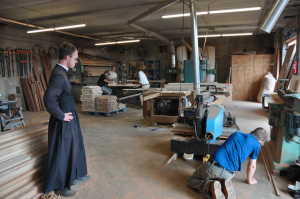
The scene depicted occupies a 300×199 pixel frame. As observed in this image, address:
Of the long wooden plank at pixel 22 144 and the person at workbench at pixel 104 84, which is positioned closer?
the long wooden plank at pixel 22 144

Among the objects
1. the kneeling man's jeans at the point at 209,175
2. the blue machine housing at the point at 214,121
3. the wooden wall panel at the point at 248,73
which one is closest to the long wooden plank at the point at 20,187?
the kneeling man's jeans at the point at 209,175

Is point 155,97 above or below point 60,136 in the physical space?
→ above

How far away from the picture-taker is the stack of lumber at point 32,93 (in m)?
9.71

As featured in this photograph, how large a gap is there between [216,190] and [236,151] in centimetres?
55

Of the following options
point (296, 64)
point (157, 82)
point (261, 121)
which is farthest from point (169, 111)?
point (157, 82)

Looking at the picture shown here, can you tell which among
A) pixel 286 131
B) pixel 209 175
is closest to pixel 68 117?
pixel 209 175

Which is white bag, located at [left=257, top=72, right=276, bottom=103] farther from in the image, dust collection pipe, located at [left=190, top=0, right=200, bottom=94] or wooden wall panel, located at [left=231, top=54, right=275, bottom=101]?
dust collection pipe, located at [left=190, top=0, right=200, bottom=94]

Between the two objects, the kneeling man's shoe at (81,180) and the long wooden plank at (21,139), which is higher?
the long wooden plank at (21,139)

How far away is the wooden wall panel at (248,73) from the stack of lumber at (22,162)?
11390 millimetres

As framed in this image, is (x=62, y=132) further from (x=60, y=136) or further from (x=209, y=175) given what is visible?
(x=209, y=175)

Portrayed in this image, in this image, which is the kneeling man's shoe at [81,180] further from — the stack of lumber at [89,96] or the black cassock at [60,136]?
the stack of lumber at [89,96]

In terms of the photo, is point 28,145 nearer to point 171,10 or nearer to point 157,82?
point 171,10

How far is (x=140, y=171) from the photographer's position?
3545mm

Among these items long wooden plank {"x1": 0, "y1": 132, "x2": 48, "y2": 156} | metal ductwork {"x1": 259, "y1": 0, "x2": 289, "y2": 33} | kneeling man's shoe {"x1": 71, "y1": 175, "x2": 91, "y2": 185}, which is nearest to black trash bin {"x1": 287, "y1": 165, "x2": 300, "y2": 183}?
metal ductwork {"x1": 259, "y1": 0, "x2": 289, "y2": 33}
